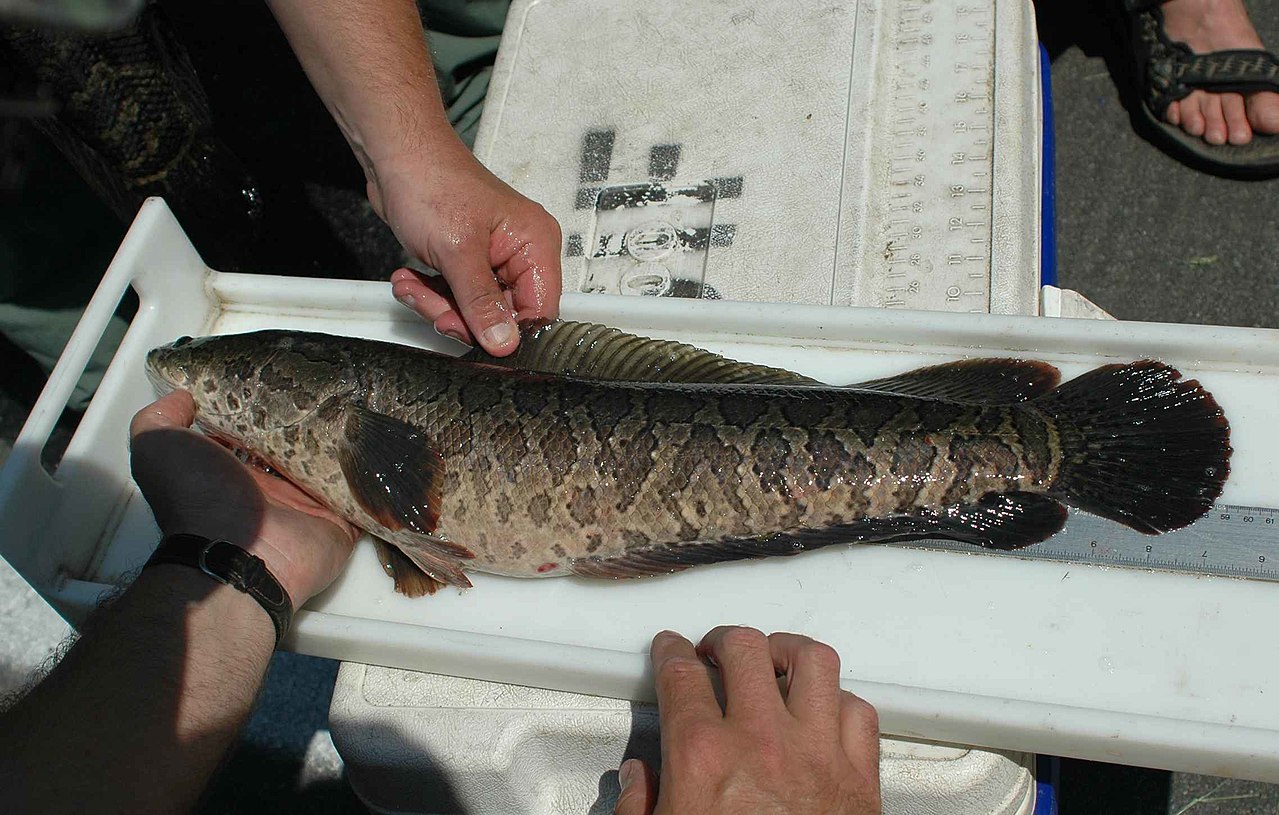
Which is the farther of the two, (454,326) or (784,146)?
(784,146)

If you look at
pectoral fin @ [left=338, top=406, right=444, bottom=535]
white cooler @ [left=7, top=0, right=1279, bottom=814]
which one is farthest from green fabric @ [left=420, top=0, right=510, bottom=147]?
pectoral fin @ [left=338, top=406, right=444, bottom=535]

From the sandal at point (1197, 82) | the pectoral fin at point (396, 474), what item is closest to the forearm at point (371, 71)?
the pectoral fin at point (396, 474)

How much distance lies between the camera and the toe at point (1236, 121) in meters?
4.67

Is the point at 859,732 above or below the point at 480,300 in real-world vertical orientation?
below

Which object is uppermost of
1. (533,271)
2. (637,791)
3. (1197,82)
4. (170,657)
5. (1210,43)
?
(1210,43)

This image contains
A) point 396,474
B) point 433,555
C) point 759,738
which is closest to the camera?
point 759,738

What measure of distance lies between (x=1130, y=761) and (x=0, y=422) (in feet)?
18.0

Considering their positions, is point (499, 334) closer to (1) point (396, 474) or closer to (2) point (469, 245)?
(2) point (469, 245)

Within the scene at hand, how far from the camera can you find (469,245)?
121 inches

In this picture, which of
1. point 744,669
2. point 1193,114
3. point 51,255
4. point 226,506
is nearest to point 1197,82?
point 1193,114

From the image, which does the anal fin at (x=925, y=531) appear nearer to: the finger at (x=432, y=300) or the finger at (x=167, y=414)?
the finger at (x=432, y=300)

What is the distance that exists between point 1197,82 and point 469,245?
157 inches

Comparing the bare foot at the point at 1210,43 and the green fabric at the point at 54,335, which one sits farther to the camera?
the bare foot at the point at 1210,43

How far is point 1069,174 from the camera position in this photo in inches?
196
